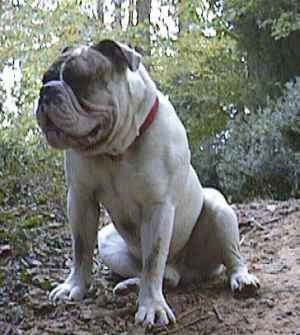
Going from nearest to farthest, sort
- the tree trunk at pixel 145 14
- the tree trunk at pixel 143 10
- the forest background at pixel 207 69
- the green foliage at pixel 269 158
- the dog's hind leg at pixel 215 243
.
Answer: the dog's hind leg at pixel 215 243, the green foliage at pixel 269 158, the forest background at pixel 207 69, the tree trunk at pixel 145 14, the tree trunk at pixel 143 10

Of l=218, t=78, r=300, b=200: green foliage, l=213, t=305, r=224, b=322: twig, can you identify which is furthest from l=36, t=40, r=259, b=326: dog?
l=218, t=78, r=300, b=200: green foliage

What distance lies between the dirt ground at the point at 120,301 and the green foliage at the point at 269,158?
8.50 feet

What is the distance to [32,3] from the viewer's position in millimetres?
8727

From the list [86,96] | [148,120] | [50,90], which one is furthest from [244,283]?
[50,90]

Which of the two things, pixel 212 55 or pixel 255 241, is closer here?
pixel 255 241

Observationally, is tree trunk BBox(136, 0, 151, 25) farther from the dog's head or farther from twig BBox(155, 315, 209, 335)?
twig BBox(155, 315, 209, 335)

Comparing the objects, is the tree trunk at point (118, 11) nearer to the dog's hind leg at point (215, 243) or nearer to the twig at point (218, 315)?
the dog's hind leg at point (215, 243)

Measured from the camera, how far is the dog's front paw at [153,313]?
2.79 meters

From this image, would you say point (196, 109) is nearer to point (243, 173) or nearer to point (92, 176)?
point (243, 173)

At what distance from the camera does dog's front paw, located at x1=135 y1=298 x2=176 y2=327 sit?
2.79 m

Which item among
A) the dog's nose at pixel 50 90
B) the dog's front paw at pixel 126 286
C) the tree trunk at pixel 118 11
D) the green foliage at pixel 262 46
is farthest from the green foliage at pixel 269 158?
the dog's nose at pixel 50 90

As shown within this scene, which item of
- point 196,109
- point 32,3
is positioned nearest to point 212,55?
point 196,109

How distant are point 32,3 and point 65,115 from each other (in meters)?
6.40

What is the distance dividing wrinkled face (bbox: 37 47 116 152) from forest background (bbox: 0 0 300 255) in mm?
3555
